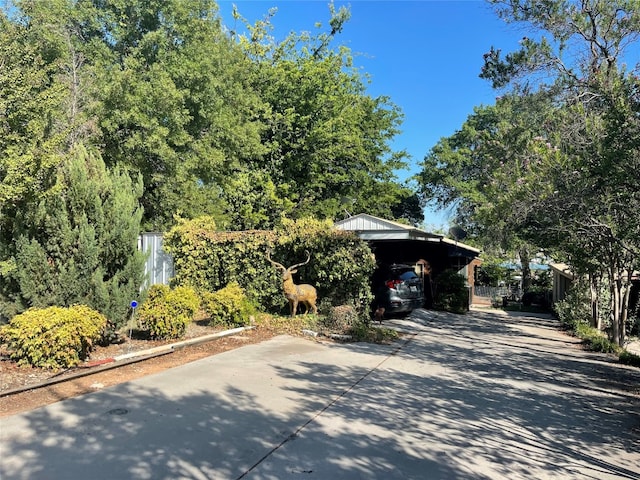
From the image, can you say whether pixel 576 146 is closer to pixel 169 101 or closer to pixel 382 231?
pixel 382 231

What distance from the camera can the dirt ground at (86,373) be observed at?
501cm

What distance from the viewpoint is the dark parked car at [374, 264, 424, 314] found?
42.9 ft

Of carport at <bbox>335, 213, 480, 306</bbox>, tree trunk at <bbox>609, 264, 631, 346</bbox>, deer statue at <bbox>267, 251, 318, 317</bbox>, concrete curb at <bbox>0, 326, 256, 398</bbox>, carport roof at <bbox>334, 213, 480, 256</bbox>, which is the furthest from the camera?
carport at <bbox>335, 213, 480, 306</bbox>

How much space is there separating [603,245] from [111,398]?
1039 centimetres

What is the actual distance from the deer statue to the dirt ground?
2451 millimetres

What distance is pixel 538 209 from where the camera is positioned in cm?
923

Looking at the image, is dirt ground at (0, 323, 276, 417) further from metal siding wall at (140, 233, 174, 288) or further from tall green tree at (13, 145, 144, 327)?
metal siding wall at (140, 233, 174, 288)

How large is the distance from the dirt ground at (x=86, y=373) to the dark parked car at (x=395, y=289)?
554 cm

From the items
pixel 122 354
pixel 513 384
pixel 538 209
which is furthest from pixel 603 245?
pixel 122 354

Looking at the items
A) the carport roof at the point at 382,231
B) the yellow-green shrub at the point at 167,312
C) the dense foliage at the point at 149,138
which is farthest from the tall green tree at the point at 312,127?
the yellow-green shrub at the point at 167,312

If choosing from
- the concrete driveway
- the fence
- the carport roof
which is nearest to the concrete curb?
the concrete driveway

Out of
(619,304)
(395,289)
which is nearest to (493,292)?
(619,304)

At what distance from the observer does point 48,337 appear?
5941mm

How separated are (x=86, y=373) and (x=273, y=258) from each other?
626cm
